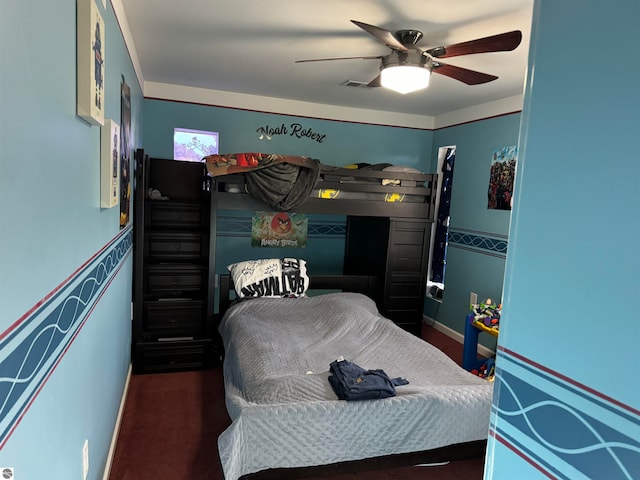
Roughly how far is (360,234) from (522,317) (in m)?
3.74

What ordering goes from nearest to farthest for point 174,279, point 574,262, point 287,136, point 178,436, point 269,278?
1. point 574,262
2. point 178,436
3. point 174,279
4. point 269,278
5. point 287,136

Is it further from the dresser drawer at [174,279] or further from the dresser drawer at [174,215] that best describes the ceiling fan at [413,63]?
the dresser drawer at [174,279]

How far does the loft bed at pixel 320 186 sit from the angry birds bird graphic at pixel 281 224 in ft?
2.84

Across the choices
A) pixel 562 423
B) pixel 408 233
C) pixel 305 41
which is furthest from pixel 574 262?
pixel 408 233

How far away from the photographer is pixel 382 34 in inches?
81.7

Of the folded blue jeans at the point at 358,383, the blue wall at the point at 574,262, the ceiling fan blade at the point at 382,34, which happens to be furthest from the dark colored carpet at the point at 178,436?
the ceiling fan blade at the point at 382,34

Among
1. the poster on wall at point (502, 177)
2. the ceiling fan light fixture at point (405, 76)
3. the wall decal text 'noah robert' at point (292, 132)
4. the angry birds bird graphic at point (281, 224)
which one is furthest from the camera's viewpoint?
the angry birds bird graphic at point (281, 224)

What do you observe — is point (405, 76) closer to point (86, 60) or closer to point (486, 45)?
point (486, 45)

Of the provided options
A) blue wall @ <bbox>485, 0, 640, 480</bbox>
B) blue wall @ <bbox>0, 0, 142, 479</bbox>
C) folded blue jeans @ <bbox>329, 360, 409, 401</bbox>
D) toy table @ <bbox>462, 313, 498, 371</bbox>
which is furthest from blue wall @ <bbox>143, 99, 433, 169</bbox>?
blue wall @ <bbox>485, 0, 640, 480</bbox>

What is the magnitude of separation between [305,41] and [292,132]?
1771mm

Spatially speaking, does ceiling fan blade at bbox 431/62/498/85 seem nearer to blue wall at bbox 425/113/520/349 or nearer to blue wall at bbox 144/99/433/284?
blue wall at bbox 425/113/520/349

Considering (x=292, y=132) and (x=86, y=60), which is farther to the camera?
(x=292, y=132)

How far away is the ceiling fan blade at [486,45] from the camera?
1941 millimetres

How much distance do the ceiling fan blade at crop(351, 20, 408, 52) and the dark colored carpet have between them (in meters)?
2.13
